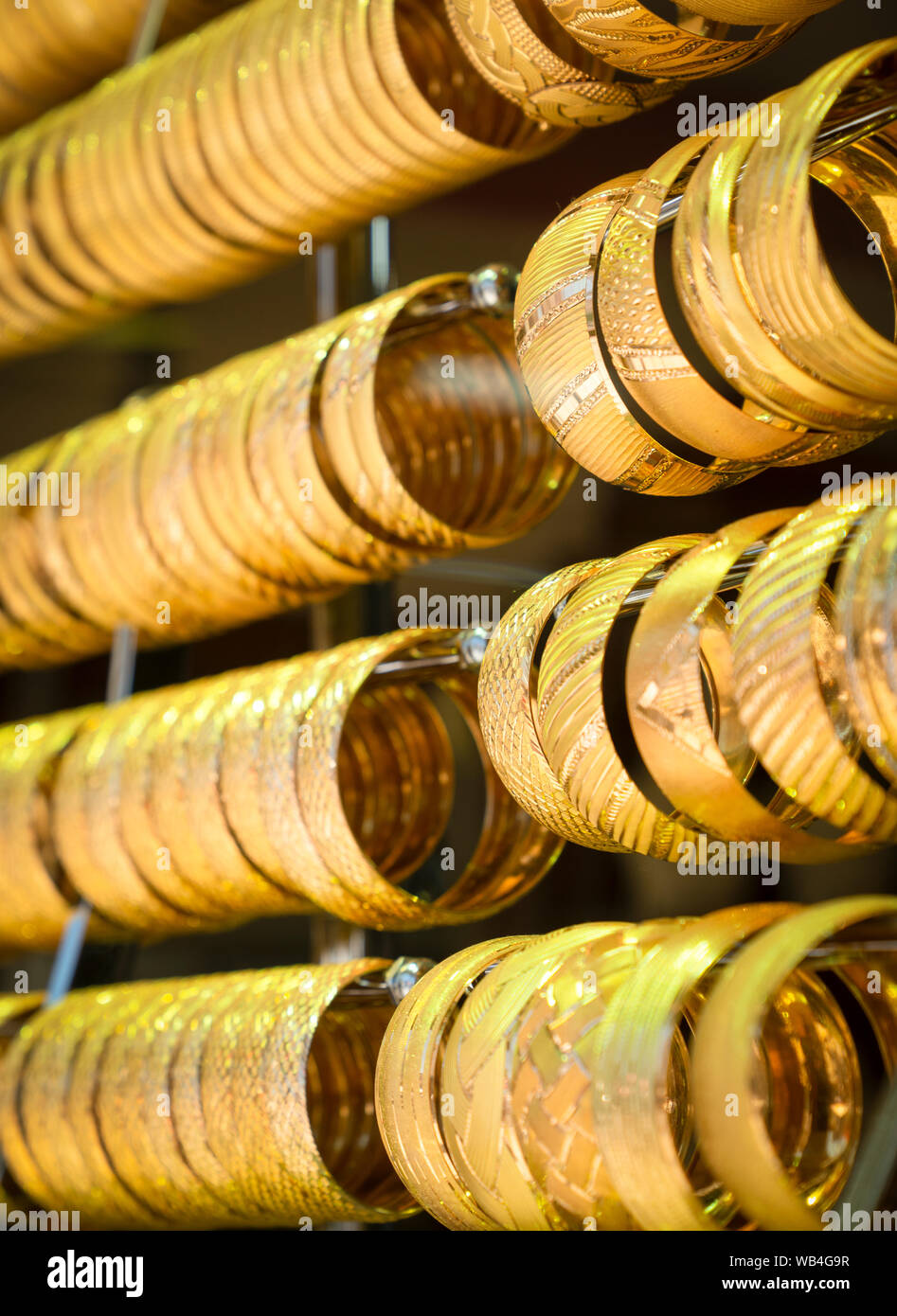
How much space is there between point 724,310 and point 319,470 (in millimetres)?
272

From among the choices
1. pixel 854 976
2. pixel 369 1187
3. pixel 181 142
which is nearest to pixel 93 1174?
pixel 369 1187

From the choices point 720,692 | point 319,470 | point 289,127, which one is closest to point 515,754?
point 720,692

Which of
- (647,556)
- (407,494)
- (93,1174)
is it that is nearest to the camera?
(647,556)

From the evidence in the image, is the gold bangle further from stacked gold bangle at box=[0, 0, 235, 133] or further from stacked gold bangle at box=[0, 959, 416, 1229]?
stacked gold bangle at box=[0, 0, 235, 133]

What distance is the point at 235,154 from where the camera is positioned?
2.61 feet

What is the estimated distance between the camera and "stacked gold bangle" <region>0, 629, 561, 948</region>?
2.23 feet

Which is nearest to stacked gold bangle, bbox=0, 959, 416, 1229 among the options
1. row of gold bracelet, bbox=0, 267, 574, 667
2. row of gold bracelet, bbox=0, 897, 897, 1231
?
row of gold bracelet, bbox=0, 897, 897, 1231

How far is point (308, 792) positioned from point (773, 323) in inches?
12.3

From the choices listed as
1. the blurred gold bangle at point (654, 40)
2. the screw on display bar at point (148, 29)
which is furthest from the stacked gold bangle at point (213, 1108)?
the screw on display bar at point (148, 29)

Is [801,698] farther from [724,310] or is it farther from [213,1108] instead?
[213,1108]

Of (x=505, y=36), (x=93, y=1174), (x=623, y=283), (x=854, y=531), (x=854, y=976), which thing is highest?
(x=505, y=36)

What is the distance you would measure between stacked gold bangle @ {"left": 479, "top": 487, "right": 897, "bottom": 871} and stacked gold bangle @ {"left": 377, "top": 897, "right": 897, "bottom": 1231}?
3cm

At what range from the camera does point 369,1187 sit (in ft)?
2.30
